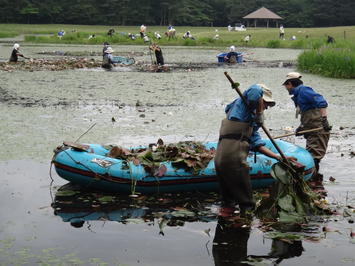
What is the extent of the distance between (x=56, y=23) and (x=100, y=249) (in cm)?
7559

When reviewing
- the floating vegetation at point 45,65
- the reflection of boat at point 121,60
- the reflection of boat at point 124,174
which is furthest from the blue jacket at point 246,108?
the reflection of boat at point 121,60

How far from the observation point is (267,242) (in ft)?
24.4

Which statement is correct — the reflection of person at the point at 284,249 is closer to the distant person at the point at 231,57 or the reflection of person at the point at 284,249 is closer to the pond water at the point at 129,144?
the pond water at the point at 129,144

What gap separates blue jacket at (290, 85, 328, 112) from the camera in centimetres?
1029

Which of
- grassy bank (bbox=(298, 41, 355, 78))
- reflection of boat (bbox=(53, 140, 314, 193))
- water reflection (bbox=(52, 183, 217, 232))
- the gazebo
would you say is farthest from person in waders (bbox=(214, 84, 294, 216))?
the gazebo

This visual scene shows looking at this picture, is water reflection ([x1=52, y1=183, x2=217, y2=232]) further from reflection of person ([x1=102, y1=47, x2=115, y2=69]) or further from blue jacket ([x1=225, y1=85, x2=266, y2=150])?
reflection of person ([x1=102, y1=47, x2=115, y2=69])

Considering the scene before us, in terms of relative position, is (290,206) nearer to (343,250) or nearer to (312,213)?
(312,213)

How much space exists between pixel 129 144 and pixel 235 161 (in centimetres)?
479

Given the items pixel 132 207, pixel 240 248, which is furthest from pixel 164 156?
pixel 240 248

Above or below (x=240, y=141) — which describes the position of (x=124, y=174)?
below

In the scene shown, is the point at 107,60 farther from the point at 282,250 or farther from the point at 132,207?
the point at 282,250

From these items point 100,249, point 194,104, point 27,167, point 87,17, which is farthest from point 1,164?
point 87,17

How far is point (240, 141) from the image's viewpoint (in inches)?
315

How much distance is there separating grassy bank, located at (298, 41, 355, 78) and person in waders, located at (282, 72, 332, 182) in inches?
559
